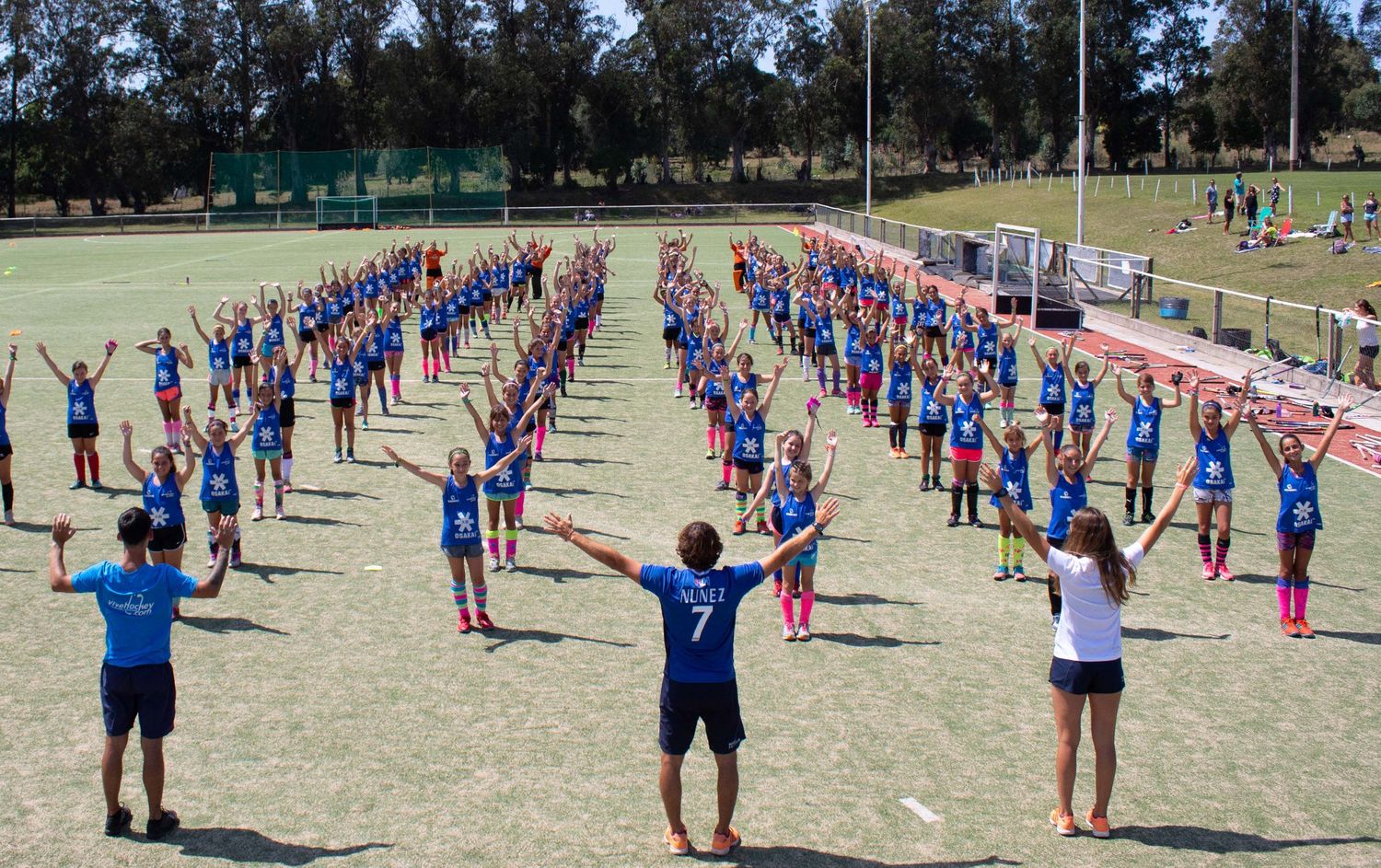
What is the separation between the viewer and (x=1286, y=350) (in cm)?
2448

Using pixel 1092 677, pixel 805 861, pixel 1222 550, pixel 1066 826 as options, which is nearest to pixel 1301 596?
pixel 1222 550

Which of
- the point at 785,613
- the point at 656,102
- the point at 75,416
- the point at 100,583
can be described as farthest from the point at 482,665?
the point at 656,102

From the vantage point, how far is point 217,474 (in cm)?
1211

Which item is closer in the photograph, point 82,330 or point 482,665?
point 482,665

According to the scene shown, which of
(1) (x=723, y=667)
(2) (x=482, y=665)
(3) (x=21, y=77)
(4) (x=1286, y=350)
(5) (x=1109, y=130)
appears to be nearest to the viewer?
(1) (x=723, y=667)

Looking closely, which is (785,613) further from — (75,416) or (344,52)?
(344,52)

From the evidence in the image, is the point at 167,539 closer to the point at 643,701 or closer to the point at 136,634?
the point at 136,634

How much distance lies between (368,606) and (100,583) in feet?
14.3

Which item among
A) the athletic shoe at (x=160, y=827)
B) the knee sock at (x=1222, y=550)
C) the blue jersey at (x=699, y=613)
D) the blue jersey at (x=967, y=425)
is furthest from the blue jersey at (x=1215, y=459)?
the athletic shoe at (x=160, y=827)

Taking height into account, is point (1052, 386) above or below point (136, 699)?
above

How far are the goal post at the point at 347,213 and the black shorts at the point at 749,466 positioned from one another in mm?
62070

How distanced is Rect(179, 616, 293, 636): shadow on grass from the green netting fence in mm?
66663

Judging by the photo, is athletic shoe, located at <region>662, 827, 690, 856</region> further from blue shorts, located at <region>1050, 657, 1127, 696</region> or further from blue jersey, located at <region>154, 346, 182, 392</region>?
blue jersey, located at <region>154, 346, 182, 392</region>

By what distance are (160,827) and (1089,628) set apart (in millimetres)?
5607
